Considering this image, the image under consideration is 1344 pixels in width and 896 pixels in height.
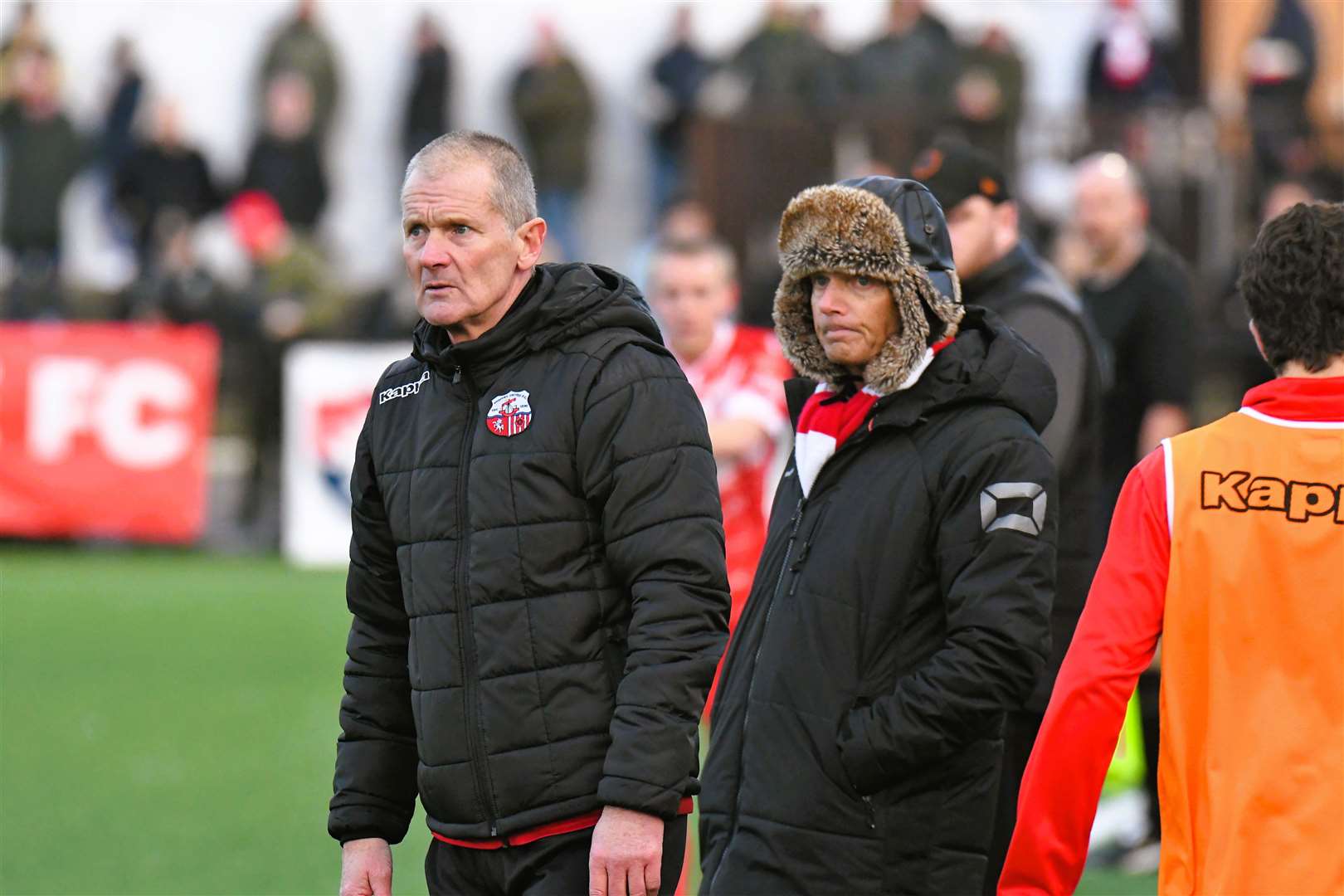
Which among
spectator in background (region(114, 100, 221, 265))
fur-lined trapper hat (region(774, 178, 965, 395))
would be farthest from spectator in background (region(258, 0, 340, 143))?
fur-lined trapper hat (region(774, 178, 965, 395))

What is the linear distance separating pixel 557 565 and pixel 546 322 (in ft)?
1.58

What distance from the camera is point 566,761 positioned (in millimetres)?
3873

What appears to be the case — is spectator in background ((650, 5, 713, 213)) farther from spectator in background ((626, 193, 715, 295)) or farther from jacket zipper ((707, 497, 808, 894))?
jacket zipper ((707, 497, 808, 894))

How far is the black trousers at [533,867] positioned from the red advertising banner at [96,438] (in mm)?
11419

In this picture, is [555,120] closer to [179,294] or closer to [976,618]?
[179,294]

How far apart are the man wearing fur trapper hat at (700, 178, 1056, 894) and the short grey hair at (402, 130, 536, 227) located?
2.16 feet

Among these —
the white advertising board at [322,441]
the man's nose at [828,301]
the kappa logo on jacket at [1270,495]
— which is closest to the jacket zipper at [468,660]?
the man's nose at [828,301]

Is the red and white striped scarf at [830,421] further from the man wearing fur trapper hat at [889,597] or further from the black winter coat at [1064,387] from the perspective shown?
the black winter coat at [1064,387]

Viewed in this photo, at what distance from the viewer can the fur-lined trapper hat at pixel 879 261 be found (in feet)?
14.1

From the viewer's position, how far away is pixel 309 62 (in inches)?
829

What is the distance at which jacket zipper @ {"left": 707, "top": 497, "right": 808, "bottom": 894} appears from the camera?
4.21 meters

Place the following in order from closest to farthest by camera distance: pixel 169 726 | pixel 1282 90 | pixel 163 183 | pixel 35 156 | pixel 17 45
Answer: pixel 169 726
pixel 1282 90
pixel 163 183
pixel 35 156
pixel 17 45

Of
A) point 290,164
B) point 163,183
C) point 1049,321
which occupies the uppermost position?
point 290,164

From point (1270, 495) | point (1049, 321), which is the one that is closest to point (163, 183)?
point (1049, 321)
